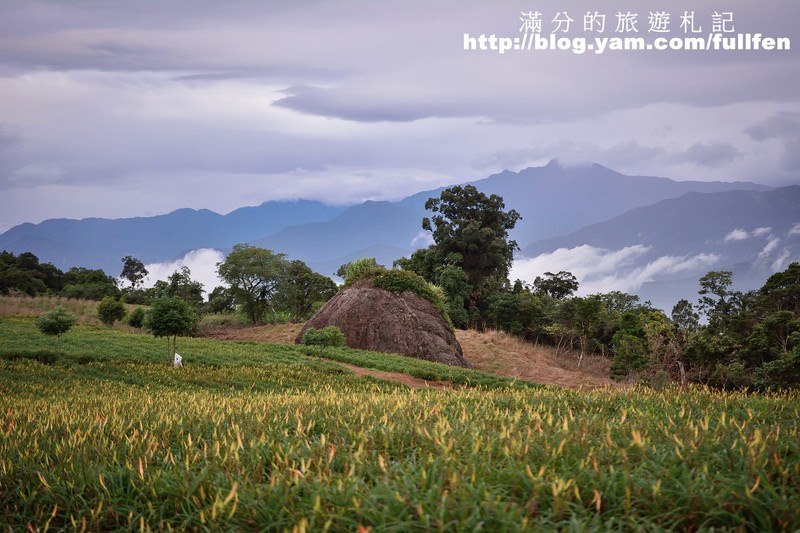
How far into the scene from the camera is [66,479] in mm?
4609

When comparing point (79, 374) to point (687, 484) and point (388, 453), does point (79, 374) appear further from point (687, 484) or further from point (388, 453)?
point (687, 484)

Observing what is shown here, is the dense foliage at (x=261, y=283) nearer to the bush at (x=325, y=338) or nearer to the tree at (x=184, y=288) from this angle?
the tree at (x=184, y=288)

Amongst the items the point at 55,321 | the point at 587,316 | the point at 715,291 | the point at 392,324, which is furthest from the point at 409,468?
the point at 715,291

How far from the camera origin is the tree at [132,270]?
75.8 metres

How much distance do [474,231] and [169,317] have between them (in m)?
28.2

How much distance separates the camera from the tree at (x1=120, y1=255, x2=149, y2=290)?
75750 mm

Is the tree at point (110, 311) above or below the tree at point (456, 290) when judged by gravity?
below

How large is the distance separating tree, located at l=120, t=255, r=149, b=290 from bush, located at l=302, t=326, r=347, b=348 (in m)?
58.2

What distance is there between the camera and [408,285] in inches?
1131

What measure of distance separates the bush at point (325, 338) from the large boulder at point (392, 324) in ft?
5.43

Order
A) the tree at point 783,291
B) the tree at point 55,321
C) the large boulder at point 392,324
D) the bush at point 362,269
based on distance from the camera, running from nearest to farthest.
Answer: the tree at point 55,321, the large boulder at point 392,324, the tree at point 783,291, the bush at point 362,269

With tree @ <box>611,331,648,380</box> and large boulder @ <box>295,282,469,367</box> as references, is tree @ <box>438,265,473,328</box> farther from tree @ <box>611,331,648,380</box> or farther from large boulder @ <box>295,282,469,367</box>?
tree @ <box>611,331,648,380</box>

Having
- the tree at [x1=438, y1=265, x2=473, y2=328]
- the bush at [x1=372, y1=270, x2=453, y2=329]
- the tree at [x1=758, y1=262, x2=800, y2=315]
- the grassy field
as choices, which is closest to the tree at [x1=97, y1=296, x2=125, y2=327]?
the bush at [x1=372, y1=270, x2=453, y2=329]

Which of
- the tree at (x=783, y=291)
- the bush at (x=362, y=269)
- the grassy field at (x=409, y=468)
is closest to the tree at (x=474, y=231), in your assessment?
the bush at (x=362, y=269)
